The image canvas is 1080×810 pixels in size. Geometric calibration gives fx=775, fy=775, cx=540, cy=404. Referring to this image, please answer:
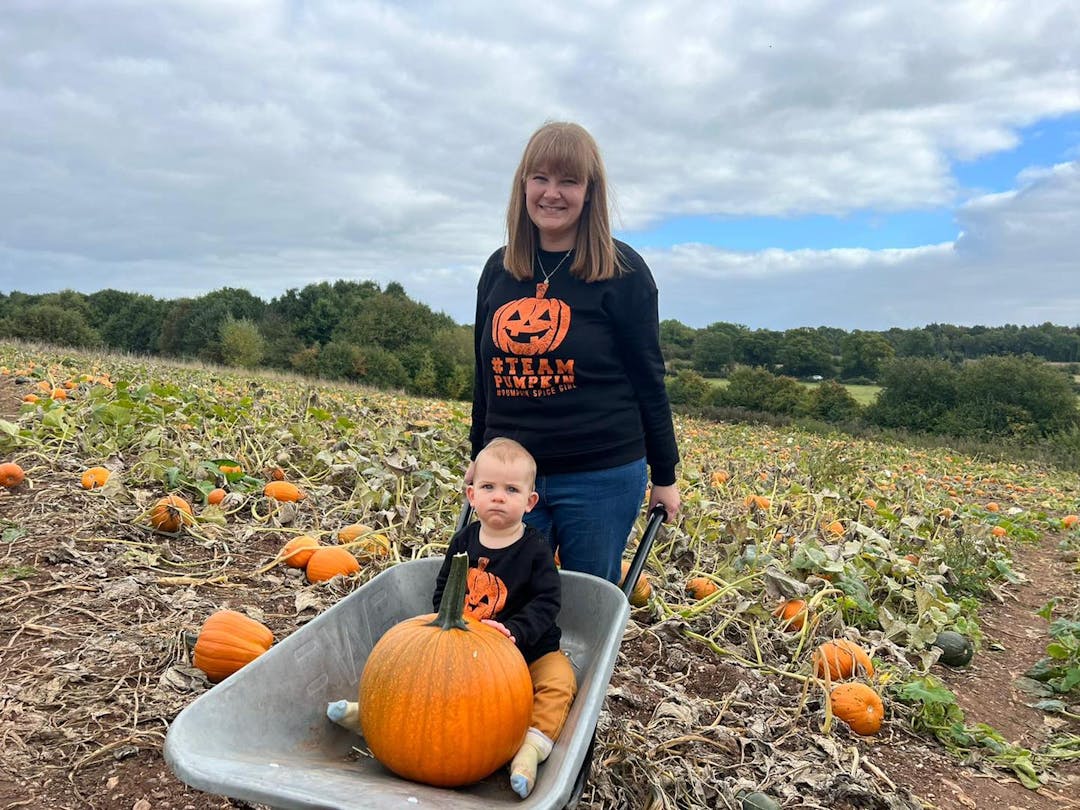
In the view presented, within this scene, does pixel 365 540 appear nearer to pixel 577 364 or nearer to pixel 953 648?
pixel 577 364

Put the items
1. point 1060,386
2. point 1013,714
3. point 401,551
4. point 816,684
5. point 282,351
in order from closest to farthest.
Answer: point 816,684, point 1013,714, point 401,551, point 1060,386, point 282,351

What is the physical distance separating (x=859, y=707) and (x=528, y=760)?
2.21m

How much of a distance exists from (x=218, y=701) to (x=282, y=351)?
49002 millimetres

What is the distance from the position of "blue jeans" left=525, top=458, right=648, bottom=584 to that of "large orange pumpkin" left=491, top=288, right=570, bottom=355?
48 centimetres

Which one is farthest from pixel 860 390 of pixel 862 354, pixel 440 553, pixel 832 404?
pixel 440 553

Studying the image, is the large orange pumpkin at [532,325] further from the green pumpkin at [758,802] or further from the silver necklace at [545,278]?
the green pumpkin at [758,802]

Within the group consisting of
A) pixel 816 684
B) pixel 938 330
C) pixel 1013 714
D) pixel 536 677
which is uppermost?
pixel 938 330

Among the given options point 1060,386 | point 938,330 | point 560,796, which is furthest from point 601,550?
point 938,330

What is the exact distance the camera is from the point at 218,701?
1.74m

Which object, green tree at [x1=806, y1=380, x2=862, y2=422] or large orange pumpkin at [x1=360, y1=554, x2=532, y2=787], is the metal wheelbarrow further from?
green tree at [x1=806, y1=380, x2=862, y2=422]

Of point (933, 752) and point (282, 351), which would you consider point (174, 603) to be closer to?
point (933, 752)

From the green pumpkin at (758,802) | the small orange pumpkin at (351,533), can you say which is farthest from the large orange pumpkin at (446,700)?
the small orange pumpkin at (351,533)

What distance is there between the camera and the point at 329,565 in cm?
394

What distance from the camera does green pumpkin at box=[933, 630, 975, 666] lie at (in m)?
4.52
